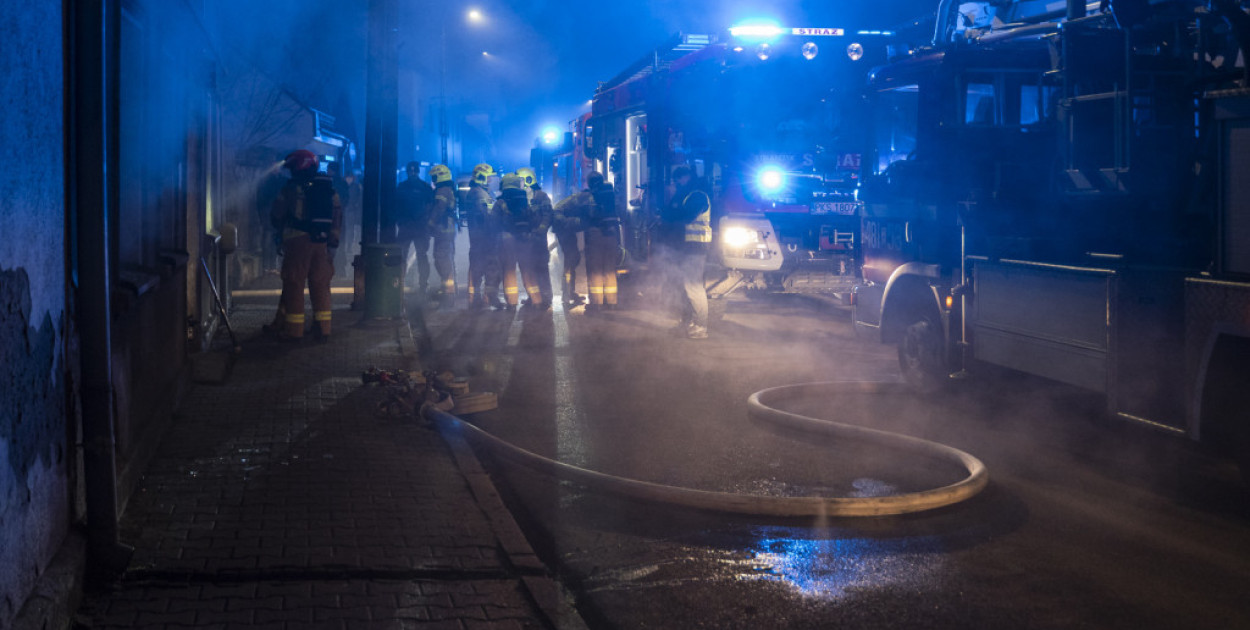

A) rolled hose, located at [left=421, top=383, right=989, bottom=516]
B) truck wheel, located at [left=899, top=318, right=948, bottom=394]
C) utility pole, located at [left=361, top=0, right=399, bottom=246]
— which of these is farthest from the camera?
utility pole, located at [left=361, top=0, right=399, bottom=246]

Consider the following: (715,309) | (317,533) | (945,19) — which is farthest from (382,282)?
(317,533)

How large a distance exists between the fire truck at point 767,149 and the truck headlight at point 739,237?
14mm

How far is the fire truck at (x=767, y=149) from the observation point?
13383mm

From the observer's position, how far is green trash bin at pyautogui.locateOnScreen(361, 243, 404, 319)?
40.6ft

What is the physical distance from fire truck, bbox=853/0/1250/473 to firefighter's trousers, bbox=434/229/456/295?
8.02 metres

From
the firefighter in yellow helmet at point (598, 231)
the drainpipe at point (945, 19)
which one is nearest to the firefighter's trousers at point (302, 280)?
the firefighter in yellow helmet at point (598, 231)

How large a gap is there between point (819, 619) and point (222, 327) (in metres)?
9.30

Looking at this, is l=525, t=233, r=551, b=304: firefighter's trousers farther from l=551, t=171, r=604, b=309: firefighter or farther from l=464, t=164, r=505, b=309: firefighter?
l=464, t=164, r=505, b=309: firefighter

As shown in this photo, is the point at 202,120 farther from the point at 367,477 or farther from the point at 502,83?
the point at 502,83

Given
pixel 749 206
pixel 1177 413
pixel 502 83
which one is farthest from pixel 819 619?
pixel 502 83

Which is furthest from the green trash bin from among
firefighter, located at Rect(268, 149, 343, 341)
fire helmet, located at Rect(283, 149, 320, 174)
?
fire helmet, located at Rect(283, 149, 320, 174)

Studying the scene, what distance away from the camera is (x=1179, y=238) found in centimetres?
588

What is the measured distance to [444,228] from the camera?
1570cm

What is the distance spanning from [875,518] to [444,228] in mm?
11537
